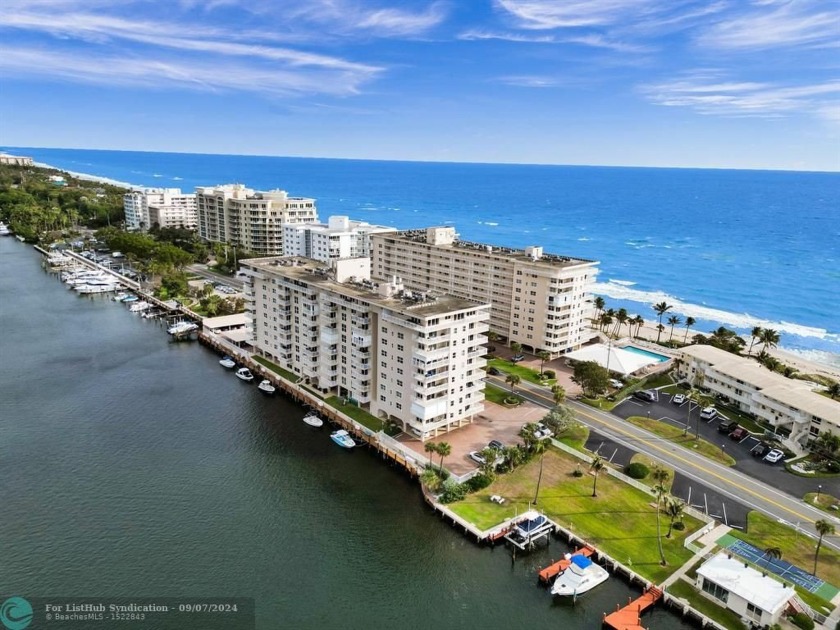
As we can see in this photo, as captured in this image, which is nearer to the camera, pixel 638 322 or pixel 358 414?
pixel 358 414

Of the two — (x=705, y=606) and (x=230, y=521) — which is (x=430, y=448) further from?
(x=705, y=606)

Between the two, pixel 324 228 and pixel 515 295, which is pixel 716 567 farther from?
pixel 324 228

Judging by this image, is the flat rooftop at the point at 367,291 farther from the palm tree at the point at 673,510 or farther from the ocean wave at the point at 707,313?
the ocean wave at the point at 707,313

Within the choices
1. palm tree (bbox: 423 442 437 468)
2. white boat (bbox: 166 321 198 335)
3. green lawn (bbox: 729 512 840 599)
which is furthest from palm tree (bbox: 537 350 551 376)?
white boat (bbox: 166 321 198 335)

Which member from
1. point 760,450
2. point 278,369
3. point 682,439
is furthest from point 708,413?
point 278,369

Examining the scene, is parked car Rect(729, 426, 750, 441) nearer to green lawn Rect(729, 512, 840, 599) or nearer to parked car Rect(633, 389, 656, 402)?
parked car Rect(633, 389, 656, 402)

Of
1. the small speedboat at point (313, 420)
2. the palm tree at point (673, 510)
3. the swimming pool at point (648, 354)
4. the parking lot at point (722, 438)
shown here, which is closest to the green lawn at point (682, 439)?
the parking lot at point (722, 438)

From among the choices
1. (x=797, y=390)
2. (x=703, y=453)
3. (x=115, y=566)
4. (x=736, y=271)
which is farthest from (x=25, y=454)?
(x=736, y=271)
